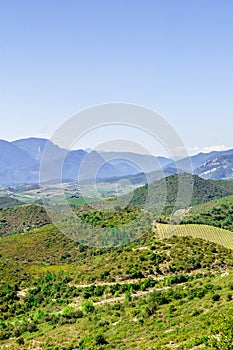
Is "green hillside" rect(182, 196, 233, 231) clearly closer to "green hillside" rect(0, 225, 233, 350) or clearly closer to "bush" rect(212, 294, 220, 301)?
"green hillside" rect(0, 225, 233, 350)

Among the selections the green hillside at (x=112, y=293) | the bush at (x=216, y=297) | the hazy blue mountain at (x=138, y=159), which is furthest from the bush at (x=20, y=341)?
the hazy blue mountain at (x=138, y=159)

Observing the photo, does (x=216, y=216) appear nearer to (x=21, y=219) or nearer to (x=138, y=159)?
(x=21, y=219)

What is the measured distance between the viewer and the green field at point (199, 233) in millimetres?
56719

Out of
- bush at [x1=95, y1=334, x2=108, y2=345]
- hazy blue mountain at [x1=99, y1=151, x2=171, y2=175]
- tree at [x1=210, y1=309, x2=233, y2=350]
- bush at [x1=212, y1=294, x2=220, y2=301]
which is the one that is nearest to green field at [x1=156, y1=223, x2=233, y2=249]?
bush at [x1=212, y1=294, x2=220, y2=301]

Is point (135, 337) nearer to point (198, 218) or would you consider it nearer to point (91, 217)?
point (91, 217)

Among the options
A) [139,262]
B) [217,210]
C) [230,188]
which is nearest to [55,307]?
[139,262]

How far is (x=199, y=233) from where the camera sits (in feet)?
197

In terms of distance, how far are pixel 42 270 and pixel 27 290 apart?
27.7 feet

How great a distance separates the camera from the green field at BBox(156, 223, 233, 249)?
2233 inches

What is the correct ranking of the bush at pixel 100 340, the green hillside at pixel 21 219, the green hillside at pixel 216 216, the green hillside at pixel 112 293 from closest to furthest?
the bush at pixel 100 340
the green hillside at pixel 112 293
the green hillside at pixel 216 216
the green hillside at pixel 21 219

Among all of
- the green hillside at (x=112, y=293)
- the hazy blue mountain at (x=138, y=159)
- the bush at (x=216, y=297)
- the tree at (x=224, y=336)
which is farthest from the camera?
the bush at (x=216, y=297)

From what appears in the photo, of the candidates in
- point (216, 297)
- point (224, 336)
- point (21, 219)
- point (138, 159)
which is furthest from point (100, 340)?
point (21, 219)

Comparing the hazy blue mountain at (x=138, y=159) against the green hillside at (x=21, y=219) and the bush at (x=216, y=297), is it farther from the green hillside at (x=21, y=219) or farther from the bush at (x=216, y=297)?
the green hillside at (x=21, y=219)

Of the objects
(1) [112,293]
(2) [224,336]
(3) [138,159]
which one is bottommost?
(1) [112,293]
